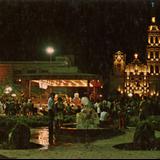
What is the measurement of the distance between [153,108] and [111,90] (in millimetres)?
66333

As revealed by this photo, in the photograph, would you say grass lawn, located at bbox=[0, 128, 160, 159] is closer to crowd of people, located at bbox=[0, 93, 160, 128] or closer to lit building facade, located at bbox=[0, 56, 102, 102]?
crowd of people, located at bbox=[0, 93, 160, 128]

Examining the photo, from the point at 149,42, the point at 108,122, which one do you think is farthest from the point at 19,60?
the point at 108,122

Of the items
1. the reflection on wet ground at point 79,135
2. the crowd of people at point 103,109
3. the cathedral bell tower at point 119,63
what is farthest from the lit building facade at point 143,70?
the reflection on wet ground at point 79,135

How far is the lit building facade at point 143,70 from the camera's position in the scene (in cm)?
9519

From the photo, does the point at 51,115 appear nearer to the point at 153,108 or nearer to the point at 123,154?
the point at 123,154

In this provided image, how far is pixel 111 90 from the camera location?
3782 inches

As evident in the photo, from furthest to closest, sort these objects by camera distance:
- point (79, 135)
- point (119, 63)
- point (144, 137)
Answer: point (119, 63) → point (79, 135) → point (144, 137)

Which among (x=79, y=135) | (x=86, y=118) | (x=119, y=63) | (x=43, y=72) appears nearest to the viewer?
(x=79, y=135)

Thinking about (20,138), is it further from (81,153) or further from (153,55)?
(153,55)

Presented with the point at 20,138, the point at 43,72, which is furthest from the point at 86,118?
the point at 43,72

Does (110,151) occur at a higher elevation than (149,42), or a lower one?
lower

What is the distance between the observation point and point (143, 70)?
98.0 m

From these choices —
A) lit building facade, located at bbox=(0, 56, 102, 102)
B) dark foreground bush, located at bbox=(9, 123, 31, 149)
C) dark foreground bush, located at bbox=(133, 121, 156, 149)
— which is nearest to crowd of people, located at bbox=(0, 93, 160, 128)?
lit building facade, located at bbox=(0, 56, 102, 102)

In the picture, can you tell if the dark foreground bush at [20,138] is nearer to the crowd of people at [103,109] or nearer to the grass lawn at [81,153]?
the grass lawn at [81,153]
